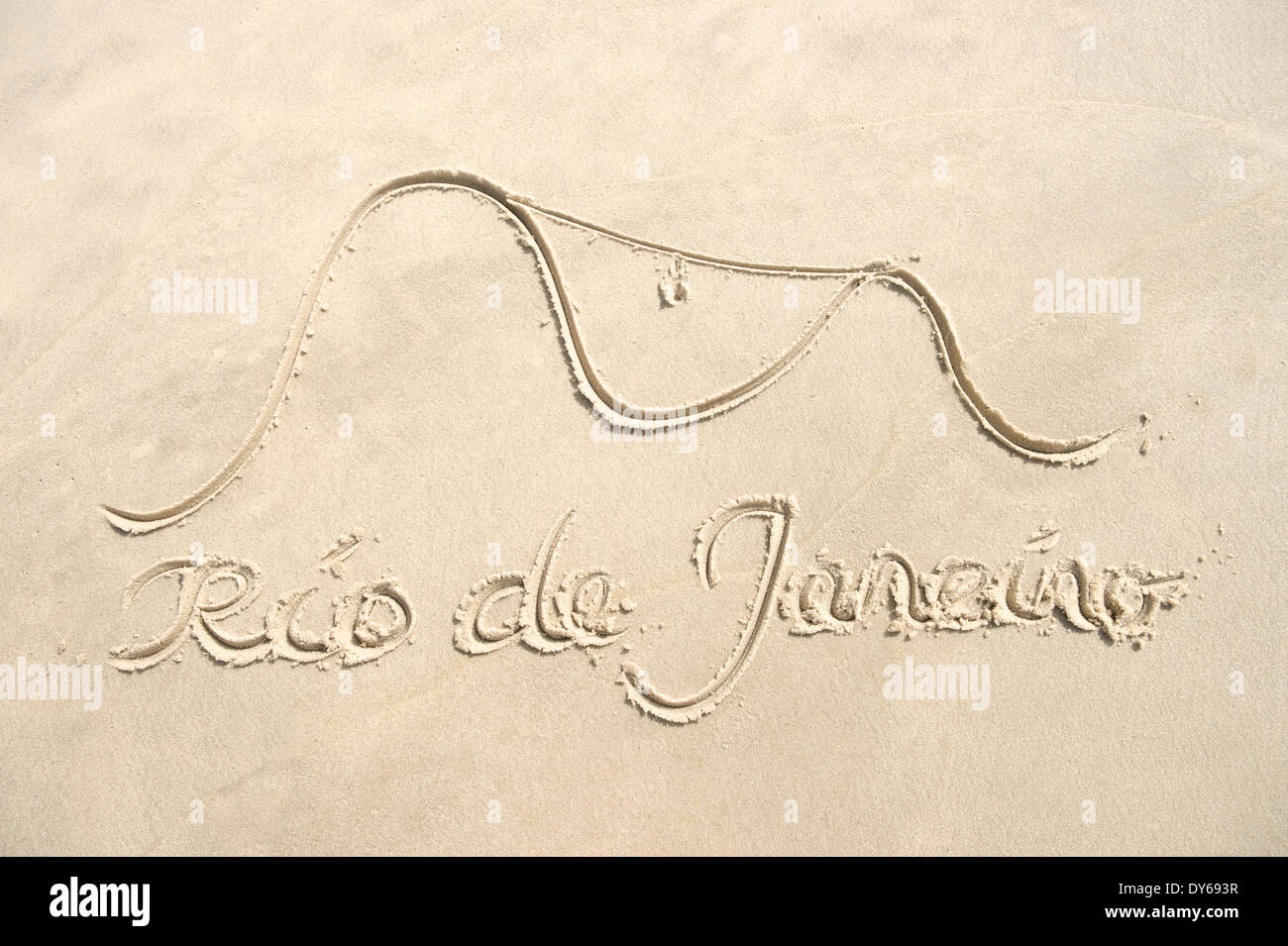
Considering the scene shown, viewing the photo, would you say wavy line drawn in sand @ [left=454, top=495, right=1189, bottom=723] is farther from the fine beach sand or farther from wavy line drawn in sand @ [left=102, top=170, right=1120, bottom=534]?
wavy line drawn in sand @ [left=102, top=170, right=1120, bottom=534]

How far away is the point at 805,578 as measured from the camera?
3.78 meters

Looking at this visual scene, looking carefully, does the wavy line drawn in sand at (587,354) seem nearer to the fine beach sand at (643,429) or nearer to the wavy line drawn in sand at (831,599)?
the fine beach sand at (643,429)

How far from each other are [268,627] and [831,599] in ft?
9.53

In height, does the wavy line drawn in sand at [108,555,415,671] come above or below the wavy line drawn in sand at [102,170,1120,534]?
below

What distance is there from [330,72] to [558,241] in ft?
5.68

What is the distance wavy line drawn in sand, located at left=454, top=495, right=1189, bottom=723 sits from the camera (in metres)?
3.74

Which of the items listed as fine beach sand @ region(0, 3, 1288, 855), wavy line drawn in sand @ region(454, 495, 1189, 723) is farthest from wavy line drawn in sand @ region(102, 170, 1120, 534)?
wavy line drawn in sand @ region(454, 495, 1189, 723)

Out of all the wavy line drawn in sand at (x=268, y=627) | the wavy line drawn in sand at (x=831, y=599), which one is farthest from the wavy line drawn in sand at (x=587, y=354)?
the wavy line drawn in sand at (x=831, y=599)

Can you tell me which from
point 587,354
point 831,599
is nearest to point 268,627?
point 587,354

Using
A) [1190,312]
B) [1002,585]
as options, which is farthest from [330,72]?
[1190,312]

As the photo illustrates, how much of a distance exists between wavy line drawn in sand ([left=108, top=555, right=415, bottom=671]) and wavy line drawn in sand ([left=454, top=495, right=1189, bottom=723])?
1.33 feet

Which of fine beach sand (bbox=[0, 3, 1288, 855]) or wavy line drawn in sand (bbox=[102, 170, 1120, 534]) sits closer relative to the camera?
fine beach sand (bbox=[0, 3, 1288, 855])

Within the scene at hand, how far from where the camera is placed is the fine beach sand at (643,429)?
12.1ft

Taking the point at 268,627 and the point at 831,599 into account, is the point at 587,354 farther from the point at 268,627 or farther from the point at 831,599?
the point at 268,627
